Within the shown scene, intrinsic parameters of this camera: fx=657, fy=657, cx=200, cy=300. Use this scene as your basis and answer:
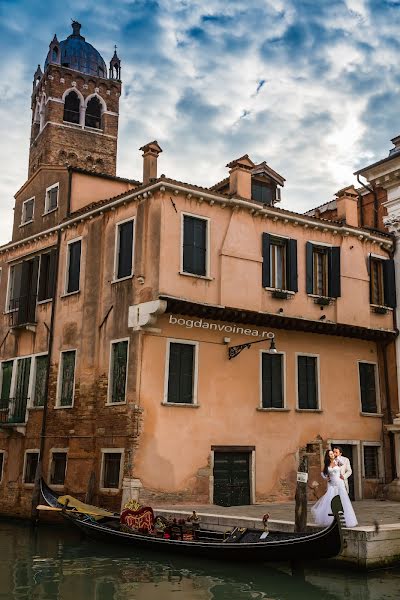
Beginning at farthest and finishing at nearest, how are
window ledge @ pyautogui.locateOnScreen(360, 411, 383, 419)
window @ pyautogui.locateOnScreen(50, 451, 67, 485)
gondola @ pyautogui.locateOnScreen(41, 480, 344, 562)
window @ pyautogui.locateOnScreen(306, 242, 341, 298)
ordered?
window ledge @ pyautogui.locateOnScreen(360, 411, 383, 419) < window @ pyautogui.locateOnScreen(306, 242, 341, 298) < window @ pyautogui.locateOnScreen(50, 451, 67, 485) < gondola @ pyautogui.locateOnScreen(41, 480, 344, 562)

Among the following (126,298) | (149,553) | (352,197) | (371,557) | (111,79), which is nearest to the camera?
(371,557)

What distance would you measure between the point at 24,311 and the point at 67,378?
2889 millimetres

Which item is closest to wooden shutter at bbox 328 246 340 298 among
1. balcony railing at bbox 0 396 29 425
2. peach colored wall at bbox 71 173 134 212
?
peach colored wall at bbox 71 173 134 212

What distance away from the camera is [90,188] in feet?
61.0

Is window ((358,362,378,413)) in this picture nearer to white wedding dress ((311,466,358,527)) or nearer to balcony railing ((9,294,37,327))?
white wedding dress ((311,466,358,527))

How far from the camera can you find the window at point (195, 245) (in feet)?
50.2

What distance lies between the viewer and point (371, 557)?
10094mm

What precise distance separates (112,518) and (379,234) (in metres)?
10.8

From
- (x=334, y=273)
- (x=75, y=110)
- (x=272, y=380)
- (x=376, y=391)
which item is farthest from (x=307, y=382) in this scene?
(x=75, y=110)

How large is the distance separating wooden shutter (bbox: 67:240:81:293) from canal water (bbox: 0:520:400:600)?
7.12 metres

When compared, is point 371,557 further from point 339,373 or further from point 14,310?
point 14,310

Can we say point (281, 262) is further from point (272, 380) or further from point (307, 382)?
point (307, 382)

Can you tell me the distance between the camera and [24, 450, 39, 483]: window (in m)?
17.1

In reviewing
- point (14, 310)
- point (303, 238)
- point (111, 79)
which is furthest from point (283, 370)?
point (111, 79)
